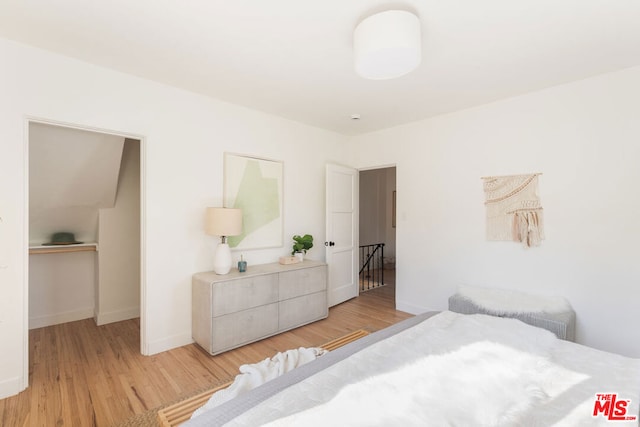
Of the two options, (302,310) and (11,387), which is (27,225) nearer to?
(11,387)

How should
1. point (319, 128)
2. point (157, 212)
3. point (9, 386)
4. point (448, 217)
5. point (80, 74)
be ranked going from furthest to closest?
point (319, 128), point (448, 217), point (157, 212), point (80, 74), point (9, 386)

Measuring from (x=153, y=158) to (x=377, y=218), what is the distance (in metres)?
5.69

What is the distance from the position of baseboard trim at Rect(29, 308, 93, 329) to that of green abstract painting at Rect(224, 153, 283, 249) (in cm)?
211

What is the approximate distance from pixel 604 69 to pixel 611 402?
2.74 metres

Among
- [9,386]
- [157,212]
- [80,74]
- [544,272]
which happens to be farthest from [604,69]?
[9,386]

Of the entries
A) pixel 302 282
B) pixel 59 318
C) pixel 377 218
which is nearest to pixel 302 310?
pixel 302 282

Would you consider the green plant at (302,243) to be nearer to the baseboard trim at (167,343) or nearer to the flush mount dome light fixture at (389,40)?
the baseboard trim at (167,343)

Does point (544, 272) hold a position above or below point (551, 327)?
above

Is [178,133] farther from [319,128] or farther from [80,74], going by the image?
[319,128]

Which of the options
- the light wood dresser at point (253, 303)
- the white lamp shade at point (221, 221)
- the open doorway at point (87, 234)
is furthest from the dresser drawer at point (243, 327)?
the open doorway at point (87, 234)

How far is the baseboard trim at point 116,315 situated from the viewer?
3439mm

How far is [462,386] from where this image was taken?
1.19 m

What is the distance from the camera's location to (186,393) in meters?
2.18

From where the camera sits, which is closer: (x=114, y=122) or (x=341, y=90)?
(x=114, y=122)
